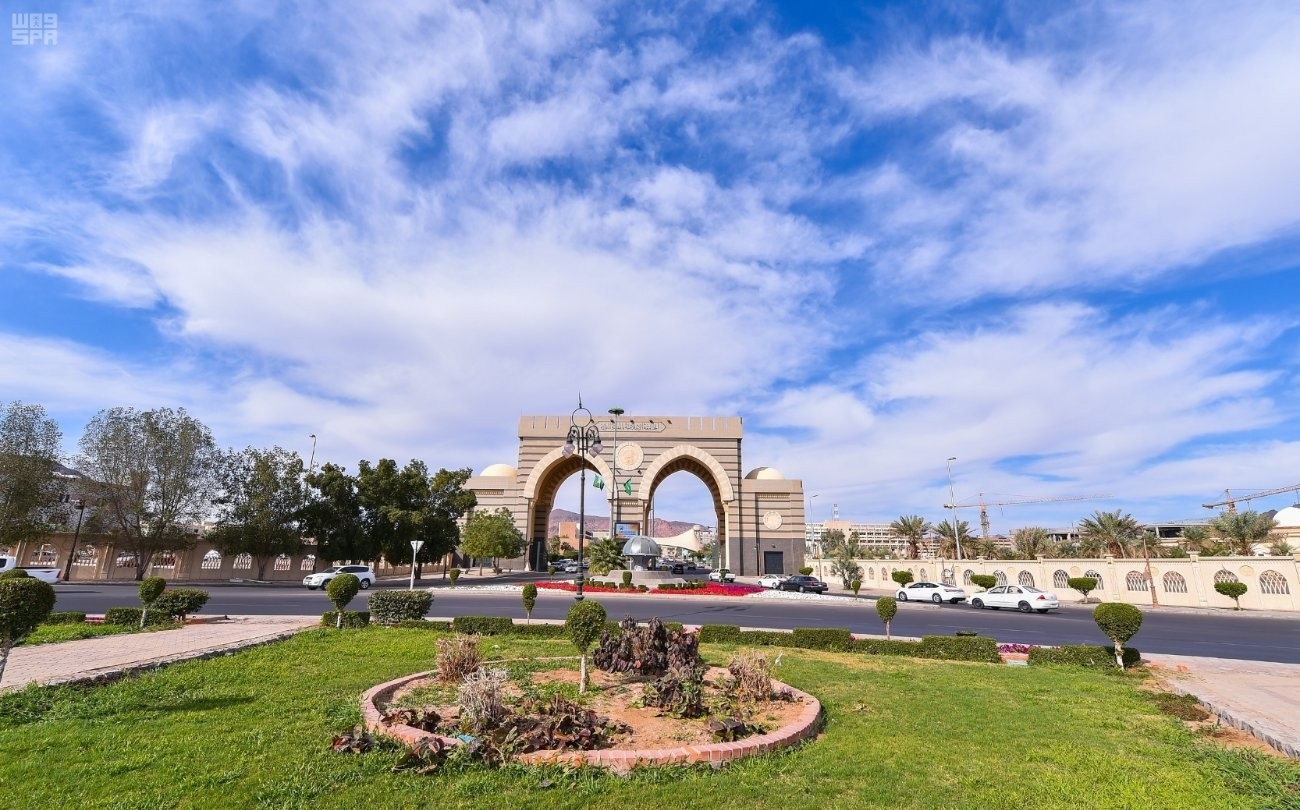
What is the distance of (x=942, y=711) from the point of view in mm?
A: 8578

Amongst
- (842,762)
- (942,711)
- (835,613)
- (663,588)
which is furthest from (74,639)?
(663,588)

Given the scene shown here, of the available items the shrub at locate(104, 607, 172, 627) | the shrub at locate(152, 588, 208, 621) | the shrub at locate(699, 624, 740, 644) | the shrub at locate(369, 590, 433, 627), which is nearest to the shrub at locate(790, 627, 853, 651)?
the shrub at locate(699, 624, 740, 644)

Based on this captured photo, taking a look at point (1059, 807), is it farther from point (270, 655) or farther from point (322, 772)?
point (270, 655)

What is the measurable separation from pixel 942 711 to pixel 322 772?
7.95m

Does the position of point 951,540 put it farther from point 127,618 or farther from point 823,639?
point 127,618

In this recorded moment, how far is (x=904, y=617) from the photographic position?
24.3m

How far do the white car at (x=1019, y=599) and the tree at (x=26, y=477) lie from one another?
178 ft

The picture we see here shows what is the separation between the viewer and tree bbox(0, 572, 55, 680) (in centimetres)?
761

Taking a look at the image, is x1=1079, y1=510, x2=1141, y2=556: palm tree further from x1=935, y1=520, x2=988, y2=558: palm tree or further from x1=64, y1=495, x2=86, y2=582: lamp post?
x1=64, y1=495, x2=86, y2=582: lamp post

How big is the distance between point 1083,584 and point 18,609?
4342 cm

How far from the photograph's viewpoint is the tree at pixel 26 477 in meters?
35.1

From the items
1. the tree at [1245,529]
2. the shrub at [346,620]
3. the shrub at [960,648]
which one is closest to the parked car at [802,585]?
the tree at [1245,529]

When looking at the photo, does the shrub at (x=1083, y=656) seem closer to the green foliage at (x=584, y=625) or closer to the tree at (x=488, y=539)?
the green foliage at (x=584, y=625)

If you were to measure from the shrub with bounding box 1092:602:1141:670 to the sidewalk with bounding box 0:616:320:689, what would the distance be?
59.5 ft
